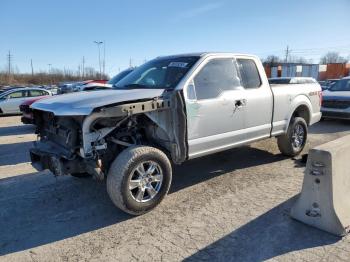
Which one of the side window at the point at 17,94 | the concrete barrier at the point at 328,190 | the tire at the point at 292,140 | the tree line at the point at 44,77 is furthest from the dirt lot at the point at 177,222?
the tree line at the point at 44,77

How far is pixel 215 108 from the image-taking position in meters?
4.64

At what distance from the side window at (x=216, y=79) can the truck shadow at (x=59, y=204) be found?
1.45 metres

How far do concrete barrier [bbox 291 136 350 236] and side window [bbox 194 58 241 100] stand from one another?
1.65m

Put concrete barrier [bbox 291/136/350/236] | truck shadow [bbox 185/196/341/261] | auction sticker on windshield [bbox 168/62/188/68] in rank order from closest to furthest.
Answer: truck shadow [bbox 185/196/341/261]
concrete barrier [bbox 291/136/350/236]
auction sticker on windshield [bbox 168/62/188/68]

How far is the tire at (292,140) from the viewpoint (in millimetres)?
6246

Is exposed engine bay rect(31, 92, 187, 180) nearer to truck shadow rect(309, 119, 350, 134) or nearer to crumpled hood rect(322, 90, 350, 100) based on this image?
truck shadow rect(309, 119, 350, 134)

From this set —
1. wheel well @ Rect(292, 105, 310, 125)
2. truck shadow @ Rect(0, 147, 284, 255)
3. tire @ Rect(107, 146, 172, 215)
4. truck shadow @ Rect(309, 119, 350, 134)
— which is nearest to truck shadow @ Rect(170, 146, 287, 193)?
truck shadow @ Rect(0, 147, 284, 255)

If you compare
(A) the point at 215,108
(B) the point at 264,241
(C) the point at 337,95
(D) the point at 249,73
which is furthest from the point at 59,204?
(C) the point at 337,95

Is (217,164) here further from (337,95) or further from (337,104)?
(337,95)

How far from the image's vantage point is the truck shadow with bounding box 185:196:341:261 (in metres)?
3.12

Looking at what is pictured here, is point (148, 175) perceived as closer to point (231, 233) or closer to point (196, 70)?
point (231, 233)

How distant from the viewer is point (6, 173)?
19.5ft

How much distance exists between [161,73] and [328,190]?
277 centimetres

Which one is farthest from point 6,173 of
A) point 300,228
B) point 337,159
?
point 337,159
